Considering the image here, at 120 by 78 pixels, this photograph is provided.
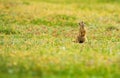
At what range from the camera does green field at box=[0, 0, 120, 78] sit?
14305mm

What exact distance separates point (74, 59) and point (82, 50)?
8.53 feet

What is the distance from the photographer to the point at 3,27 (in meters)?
27.0

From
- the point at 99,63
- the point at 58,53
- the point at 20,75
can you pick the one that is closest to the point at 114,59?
the point at 99,63

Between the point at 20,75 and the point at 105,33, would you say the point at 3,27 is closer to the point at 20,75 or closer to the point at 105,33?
the point at 105,33

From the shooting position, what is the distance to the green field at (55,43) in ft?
46.9

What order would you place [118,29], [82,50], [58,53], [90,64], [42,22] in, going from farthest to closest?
1. [42,22]
2. [118,29]
3. [82,50]
4. [58,53]
5. [90,64]

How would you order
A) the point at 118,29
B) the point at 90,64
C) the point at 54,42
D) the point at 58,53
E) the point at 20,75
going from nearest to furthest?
the point at 20,75 → the point at 90,64 → the point at 58,53 → the point at 54,42 → the point at 118,29

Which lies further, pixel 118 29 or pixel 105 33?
Answer: pixel 118 29

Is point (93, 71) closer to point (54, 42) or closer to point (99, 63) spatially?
point (99, 63)

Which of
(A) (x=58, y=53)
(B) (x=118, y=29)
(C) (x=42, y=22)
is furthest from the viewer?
(C) (x=42, y=22)

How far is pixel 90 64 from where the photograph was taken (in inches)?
583

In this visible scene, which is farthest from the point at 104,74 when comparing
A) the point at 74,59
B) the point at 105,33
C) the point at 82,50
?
the point at 105,33

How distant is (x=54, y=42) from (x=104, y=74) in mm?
7484

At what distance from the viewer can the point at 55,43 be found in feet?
68.6
